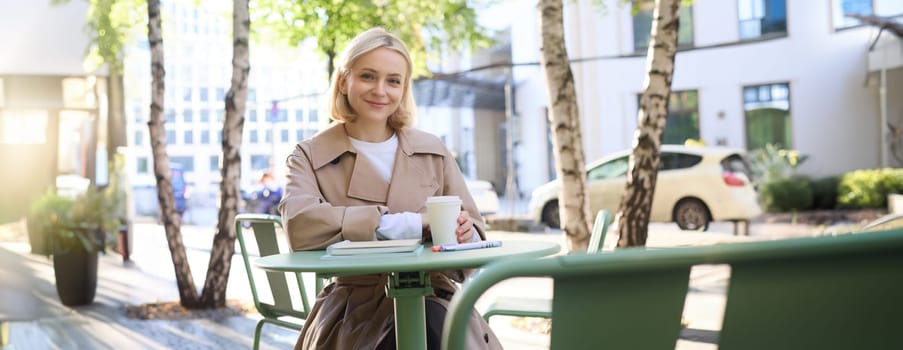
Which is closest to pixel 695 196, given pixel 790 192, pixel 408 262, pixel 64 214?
pixel 790 192

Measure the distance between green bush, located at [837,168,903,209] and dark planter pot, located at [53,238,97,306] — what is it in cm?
1406

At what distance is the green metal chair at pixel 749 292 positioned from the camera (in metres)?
0.89

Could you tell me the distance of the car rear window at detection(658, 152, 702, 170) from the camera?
580 inches

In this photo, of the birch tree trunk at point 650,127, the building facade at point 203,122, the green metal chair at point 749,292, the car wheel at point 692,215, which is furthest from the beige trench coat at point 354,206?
the building facade at point 203,122

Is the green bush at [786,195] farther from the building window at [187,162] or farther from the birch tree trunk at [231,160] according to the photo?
the building window at [187,162]

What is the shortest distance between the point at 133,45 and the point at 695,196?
28.7 ft

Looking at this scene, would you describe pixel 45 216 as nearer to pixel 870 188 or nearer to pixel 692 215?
pixel 692 215

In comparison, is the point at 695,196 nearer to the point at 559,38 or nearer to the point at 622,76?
Answer: the point at 559,38

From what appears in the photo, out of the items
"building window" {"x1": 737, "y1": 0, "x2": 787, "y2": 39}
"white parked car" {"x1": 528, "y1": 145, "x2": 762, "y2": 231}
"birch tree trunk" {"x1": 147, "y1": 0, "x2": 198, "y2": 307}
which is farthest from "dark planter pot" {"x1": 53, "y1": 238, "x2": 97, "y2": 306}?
"building window" {"x1": 737, "y1": 0, "x2": 787, "y2": 39}

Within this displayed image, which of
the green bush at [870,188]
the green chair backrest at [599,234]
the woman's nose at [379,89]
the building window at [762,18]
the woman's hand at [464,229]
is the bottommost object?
the green bush at [870,188]

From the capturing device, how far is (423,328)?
228cm

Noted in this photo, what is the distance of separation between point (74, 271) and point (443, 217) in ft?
21.1

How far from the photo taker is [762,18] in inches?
931

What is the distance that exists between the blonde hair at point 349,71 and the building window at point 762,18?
22.1 m
